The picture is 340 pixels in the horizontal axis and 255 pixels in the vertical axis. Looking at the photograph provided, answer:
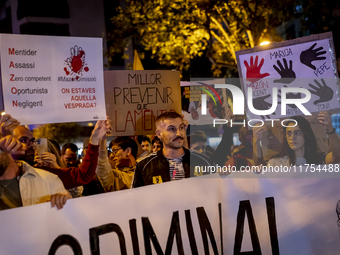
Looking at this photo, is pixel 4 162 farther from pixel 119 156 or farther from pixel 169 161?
pixel 119 156

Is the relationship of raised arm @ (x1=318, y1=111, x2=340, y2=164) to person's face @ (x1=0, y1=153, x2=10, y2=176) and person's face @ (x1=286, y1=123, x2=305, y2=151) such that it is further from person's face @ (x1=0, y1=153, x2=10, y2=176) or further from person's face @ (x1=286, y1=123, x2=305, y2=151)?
person's face @ (x1=0, y1=153, x2=10, y2=176)

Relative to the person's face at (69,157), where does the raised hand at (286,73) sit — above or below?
above

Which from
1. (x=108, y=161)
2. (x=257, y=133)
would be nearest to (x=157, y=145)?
(x=108, y=161)

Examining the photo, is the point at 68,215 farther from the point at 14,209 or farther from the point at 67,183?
the point at 67,183

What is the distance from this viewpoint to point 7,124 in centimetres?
282

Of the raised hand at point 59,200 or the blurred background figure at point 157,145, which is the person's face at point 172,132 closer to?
the blurred background figure at point 157,145

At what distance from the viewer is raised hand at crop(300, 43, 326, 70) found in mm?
3914

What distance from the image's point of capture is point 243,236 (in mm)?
3104

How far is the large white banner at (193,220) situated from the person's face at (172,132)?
466 mm

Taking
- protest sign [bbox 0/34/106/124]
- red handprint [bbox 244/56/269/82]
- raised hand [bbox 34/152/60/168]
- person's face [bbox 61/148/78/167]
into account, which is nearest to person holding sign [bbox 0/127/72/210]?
protest sign [bbox 0/34/106/124]

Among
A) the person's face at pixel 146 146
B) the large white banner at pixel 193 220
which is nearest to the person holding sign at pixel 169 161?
the large white banner at pixel 193 220

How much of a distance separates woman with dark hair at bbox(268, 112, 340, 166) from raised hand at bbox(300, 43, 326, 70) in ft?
1.72

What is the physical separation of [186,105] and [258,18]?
5.54 metres

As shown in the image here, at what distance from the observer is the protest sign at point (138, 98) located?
13.5ft
